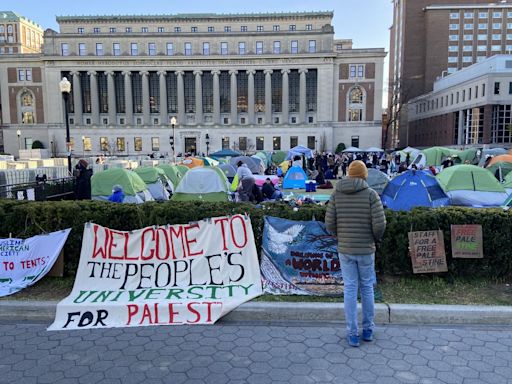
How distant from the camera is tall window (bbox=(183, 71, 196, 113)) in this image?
273ft

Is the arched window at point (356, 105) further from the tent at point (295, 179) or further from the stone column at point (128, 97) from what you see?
the tent at point (295, 179)

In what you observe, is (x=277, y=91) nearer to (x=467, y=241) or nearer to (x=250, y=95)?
(x=250, y=95)

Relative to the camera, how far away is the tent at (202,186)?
14438 mm

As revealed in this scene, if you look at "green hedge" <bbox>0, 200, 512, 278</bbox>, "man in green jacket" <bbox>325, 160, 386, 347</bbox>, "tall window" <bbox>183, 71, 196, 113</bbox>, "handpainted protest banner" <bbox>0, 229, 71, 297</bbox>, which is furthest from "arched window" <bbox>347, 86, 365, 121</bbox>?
"man in green jacket" <bbox>325, 160, 386, 347</bbox>

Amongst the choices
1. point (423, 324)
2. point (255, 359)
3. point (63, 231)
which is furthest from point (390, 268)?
point (63, 231)

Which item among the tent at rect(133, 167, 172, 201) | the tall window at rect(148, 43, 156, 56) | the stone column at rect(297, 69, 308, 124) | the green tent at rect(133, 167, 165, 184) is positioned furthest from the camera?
the tall window at rect(148, 43, 156, 56)

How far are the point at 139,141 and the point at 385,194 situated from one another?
7377 cm

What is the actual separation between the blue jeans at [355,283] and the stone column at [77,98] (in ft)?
281

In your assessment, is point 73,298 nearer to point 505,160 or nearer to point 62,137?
point 505,160

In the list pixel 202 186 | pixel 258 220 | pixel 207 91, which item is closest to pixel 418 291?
pixel 258 220

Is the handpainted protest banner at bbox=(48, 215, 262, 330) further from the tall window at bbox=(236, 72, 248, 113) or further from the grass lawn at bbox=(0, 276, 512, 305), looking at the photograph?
the tall window at bbox=(236, 72, 248, 113)

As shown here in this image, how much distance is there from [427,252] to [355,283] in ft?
7.39

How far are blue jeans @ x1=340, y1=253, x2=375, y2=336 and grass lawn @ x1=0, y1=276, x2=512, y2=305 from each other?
1.10 metres

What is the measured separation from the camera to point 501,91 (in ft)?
201
